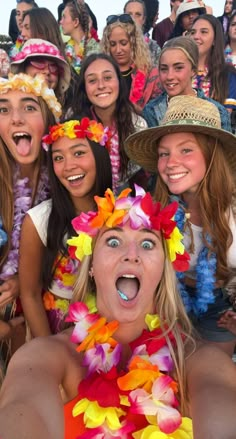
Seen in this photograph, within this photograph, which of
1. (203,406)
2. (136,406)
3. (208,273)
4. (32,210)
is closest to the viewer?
(203,406)

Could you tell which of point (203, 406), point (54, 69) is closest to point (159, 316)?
point (203, 406)

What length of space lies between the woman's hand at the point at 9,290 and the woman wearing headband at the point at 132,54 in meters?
1.98

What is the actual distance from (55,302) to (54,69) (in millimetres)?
1915

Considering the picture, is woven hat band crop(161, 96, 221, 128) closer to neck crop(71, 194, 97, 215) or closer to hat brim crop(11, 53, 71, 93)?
neck crop(71, 194, 97, 215)

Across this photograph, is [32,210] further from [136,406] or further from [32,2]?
[32,2]

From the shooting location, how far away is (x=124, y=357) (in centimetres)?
189

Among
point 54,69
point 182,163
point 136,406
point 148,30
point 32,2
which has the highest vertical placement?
point 32,2

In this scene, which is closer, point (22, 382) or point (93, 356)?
point (22, 382)

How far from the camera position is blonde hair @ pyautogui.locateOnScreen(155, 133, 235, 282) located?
8.05 ft

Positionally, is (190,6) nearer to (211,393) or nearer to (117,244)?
(117,244)

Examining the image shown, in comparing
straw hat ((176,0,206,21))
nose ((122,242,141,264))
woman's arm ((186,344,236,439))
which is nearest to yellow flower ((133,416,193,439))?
woman's arm ((186,344,236,439))

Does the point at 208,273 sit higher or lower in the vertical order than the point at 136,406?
higher

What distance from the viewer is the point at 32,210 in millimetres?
2646

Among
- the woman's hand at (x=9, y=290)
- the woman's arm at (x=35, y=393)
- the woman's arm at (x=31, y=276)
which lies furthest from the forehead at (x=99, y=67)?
the woman's arm at (x=35, y=393)
